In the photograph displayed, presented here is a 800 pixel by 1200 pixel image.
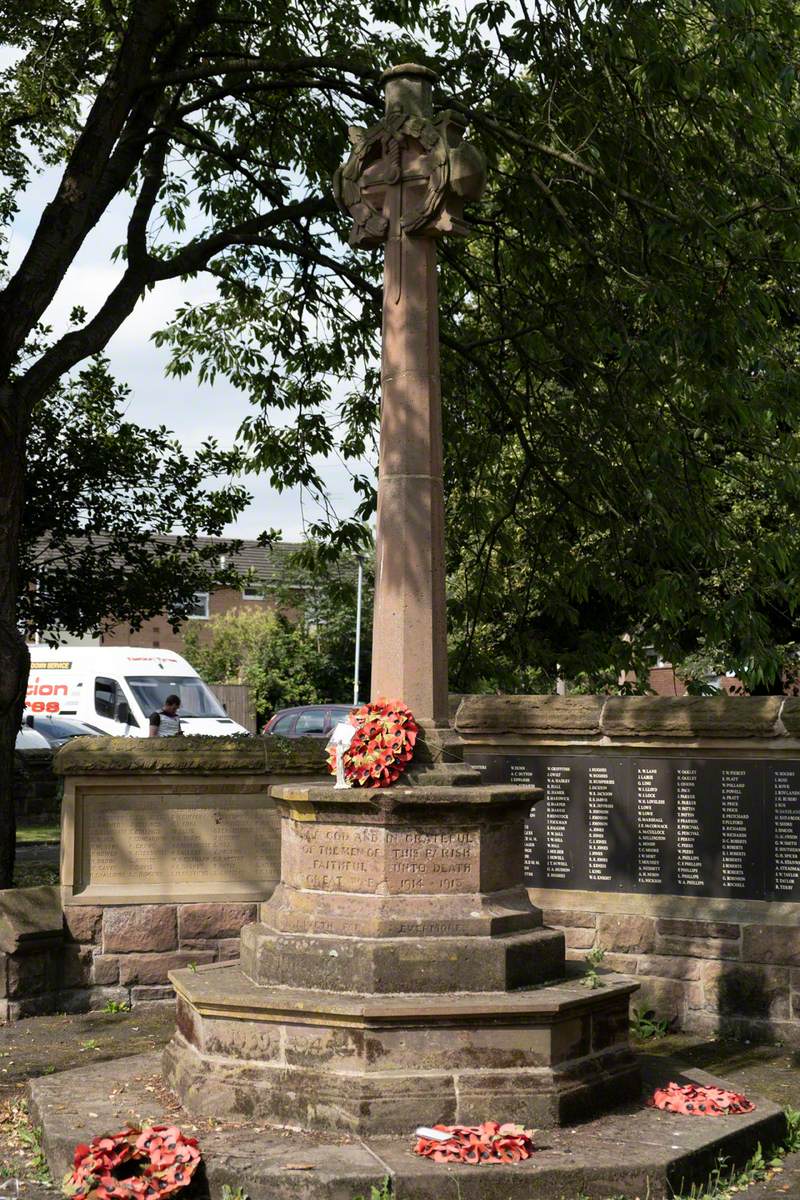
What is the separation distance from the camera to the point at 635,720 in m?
9.52

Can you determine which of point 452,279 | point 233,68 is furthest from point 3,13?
point 452,279

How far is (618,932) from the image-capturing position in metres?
9.48

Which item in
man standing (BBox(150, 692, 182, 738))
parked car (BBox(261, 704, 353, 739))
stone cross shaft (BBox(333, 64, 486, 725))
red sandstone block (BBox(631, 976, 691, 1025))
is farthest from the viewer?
parked car (BBox(261, 704, 353, 739))

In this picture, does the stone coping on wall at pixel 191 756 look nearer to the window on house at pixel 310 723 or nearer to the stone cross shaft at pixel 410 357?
the stone cross shaft at pixel 410 357

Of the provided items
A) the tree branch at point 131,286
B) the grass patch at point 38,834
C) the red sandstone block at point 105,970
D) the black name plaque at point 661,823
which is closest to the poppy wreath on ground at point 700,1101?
the black name plaque at point 661,823

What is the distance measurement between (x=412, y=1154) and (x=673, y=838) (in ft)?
13.2

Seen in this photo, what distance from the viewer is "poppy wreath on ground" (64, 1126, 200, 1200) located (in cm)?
548

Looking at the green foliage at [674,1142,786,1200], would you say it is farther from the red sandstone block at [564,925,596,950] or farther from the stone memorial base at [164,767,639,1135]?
the red sandstone block at [564,925,596,950]

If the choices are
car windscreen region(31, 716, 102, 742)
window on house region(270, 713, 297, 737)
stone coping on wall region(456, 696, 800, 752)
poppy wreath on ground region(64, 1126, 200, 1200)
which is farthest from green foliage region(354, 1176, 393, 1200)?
window on house region(270, 713, 297, 737)

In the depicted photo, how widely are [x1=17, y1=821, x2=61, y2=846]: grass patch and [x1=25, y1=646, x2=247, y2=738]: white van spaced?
620cm

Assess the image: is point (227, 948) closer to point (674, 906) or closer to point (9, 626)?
point (9, 626)

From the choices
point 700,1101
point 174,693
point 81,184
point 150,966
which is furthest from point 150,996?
point 174,693

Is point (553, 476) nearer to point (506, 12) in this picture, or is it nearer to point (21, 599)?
point (506, 12)

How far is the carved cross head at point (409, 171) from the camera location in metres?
7.38
